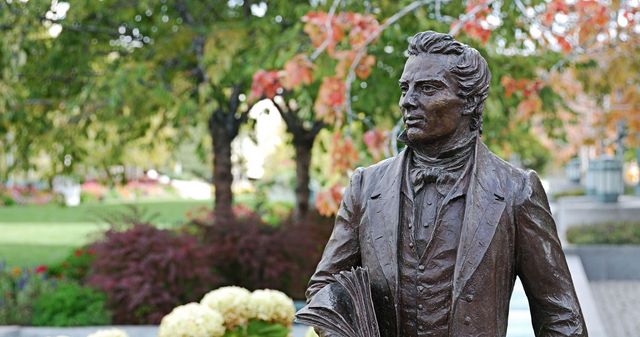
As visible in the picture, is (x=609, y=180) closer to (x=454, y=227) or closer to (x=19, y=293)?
(x=19, y=293)

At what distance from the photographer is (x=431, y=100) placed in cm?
274

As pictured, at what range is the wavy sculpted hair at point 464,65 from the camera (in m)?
2.75

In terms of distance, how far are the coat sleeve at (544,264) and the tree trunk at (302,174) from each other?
35.8 feet

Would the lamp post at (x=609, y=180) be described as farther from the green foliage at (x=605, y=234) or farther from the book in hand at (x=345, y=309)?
the book in hand at (x=345, y=309)

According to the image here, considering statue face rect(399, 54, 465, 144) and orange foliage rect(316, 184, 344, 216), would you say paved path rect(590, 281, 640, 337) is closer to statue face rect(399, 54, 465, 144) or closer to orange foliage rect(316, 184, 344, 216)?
orange foliage rect(316, 184, 344, 216)

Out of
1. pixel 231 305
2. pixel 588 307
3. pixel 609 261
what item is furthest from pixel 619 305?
pixel 231 305

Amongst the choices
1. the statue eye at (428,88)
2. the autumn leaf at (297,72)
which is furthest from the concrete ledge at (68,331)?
the statue eye at (428,88)

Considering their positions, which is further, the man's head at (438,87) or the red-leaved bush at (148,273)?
the red-leaved bush at (148,273)

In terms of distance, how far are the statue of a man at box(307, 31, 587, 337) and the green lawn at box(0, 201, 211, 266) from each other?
8.91m

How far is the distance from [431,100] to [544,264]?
0.63 meters

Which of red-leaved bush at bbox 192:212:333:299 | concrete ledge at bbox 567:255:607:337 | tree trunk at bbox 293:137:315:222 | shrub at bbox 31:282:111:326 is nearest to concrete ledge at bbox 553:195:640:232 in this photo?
concrete ledge at bbox 567:255:607:337

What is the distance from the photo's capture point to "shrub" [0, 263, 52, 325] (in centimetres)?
939

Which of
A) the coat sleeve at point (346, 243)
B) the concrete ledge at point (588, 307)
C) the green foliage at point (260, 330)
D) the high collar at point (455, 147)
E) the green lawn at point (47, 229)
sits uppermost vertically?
the high collar at point (455, 147)

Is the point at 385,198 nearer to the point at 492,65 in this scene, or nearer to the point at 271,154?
the point at 492,65
